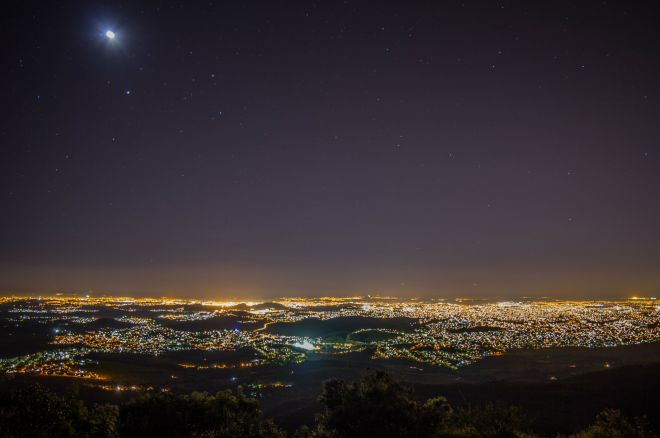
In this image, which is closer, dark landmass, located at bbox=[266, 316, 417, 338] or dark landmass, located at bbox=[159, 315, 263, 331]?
dark landmass, located at bbox=[266, 316, 417, 338]

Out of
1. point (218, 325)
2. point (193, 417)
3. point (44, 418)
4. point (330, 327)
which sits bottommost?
point (330, 327)

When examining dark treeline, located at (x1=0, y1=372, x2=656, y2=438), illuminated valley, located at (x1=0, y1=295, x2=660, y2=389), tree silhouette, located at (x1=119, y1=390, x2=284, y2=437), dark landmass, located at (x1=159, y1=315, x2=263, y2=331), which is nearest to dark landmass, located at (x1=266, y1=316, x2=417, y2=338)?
illuminated valley, located at (x1=0, y1=295, x2=660, y2=389)

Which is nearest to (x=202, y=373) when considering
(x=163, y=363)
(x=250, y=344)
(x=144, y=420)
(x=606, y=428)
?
(x=163, y=363)

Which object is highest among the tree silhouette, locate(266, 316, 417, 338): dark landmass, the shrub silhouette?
the shrub silhouette

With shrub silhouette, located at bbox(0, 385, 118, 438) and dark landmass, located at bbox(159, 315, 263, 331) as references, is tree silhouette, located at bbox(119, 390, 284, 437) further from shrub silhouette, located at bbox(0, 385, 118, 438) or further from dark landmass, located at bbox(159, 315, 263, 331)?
dark landmass, located at bbox(159, 315, 263, 331)

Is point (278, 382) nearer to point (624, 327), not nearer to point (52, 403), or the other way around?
point (52, 403)

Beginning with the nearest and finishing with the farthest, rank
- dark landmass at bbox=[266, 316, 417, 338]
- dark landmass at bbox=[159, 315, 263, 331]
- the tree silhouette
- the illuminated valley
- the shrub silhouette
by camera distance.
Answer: the shrub silhouette, the tree silhouette, the illuminated valley, dark landmass at bbox=[266, 316, 417, 338], dark landmass at bbox=[159, 315, 263, 331]

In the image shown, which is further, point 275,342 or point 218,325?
point 218,325

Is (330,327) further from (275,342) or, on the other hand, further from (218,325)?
(275,342)

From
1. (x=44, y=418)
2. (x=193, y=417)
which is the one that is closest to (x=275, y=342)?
(x=193, y=417)

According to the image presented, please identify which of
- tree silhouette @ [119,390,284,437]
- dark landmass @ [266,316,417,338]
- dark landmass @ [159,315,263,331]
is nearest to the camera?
tree silhouette @ [119,390,284,437]
